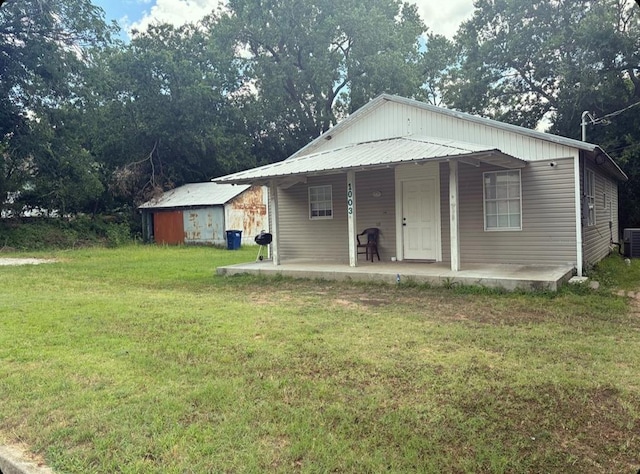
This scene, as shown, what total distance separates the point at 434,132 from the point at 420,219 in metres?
1.98

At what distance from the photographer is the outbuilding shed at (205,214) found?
2084 centimetres

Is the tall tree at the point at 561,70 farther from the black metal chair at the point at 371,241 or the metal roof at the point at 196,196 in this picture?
the metal roof at the point at 196,196

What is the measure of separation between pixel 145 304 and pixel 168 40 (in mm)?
23346

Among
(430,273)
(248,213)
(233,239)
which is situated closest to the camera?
(430,273)

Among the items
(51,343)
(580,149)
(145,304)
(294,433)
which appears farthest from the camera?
(580,149)

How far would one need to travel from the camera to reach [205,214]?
21188 millimetres

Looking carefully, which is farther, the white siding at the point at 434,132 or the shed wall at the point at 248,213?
the shed wall at the point at 248,213

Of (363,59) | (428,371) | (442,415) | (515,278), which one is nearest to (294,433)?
(442,415)

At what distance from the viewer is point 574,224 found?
8695 millimetres

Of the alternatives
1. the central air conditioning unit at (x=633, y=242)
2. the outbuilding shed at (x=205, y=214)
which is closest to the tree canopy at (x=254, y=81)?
the outbuilding shed at (x=205, y=214)

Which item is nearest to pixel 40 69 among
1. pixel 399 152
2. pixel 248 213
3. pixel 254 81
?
pixel 248 213

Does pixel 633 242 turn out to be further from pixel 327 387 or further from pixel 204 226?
pixel 204 226

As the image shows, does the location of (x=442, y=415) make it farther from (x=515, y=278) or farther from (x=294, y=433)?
(x=515, y=278)

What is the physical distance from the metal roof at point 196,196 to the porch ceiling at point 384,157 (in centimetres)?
1042
